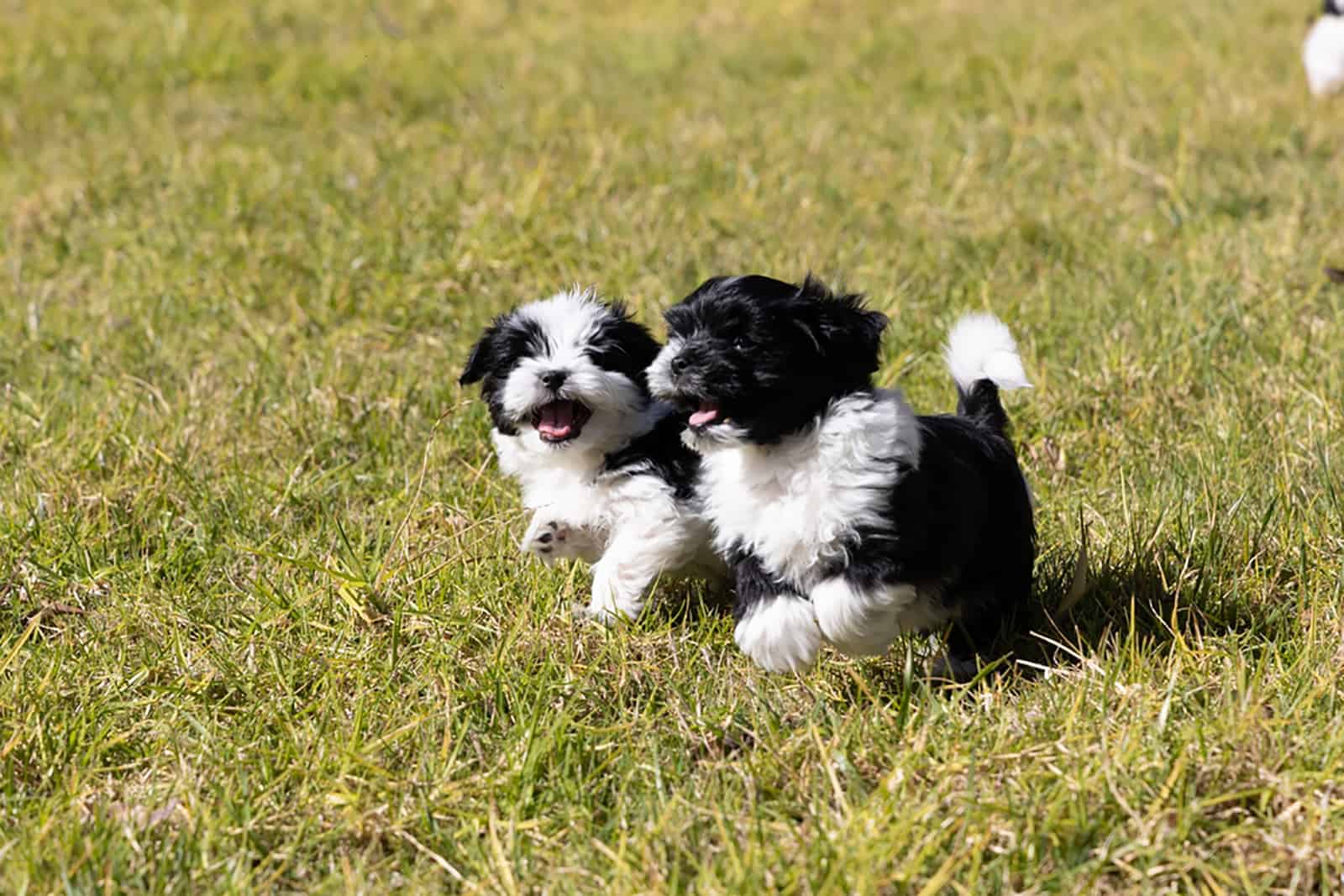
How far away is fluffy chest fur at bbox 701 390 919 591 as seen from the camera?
313cm

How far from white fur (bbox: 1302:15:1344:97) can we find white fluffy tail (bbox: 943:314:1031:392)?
18.5 ft

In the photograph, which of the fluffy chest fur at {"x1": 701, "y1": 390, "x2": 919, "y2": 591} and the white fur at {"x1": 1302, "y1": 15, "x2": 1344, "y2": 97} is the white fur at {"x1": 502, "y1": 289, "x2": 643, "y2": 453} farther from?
the white fur at {"x1": 1302, "y1": 15, "x2": 1344, "y2": 97}

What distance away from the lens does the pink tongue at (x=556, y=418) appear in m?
3.82

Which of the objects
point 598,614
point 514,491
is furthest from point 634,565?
point 514,491

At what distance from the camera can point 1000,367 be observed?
3.61 m

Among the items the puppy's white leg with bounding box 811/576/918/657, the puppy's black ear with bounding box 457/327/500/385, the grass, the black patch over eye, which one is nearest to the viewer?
the grass

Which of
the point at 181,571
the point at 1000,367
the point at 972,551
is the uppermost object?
the point at 1000,367

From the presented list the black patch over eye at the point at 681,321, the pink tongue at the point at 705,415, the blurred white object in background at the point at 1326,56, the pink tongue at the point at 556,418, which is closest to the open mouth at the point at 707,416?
the pink tongue at the point at 705,415

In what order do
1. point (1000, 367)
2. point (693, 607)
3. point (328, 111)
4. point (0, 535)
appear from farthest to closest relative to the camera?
point (328, 111) < point (0, 535) < point (693, 607) < point (1000, 367)

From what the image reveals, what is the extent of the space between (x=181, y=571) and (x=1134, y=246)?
13.2ft

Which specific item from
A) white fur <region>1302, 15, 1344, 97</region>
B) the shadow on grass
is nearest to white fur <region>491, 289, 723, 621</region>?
the shadow on grass

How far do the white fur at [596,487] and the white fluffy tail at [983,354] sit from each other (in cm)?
72

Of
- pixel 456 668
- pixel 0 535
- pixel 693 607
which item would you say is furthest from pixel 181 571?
pixel 693 607

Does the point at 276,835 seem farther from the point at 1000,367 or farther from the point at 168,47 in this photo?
the point at 168,47
